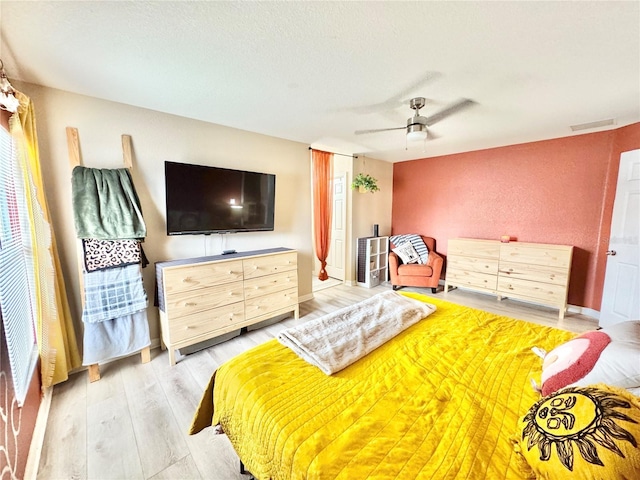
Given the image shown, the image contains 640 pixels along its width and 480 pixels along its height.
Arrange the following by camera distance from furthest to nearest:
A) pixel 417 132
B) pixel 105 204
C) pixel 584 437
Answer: pixel 417 132 < pixel 105 204 < pixel 584 437

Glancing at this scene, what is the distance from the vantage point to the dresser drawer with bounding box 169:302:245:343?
217cm

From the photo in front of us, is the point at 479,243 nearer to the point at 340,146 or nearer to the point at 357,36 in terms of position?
the point at 340,146

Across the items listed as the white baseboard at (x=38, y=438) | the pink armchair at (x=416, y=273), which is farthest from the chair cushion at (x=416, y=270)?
the white baseboard at (x=38, y=438)

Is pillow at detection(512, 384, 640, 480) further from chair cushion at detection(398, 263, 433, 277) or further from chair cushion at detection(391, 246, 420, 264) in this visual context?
chair cushion at detection(391, 246, 420, 264)

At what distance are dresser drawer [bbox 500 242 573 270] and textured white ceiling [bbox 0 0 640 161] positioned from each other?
58.8 inches

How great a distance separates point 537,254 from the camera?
3.19m

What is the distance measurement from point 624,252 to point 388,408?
11.2ft

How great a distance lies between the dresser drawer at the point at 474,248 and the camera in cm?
354

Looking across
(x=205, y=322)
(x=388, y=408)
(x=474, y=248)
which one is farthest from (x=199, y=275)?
(x=474, y=248)

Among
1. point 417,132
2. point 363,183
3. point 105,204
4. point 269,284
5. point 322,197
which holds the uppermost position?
point 417,132

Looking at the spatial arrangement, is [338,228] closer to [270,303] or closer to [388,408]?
[270,303]

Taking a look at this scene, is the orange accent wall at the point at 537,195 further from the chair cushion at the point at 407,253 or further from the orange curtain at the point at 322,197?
the orange curtain at the point at 322,197

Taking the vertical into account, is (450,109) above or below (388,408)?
above

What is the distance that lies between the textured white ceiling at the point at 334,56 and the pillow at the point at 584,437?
1636 millimetres
